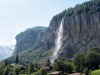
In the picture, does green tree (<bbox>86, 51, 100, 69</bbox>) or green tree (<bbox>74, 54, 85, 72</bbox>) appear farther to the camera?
green tree (<bbox>86, 51, 100, 69</bbox>)

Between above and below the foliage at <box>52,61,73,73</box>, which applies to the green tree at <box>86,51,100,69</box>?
above

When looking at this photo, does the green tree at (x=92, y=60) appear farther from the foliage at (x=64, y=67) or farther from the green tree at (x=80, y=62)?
the foliage at (x=64, y=67)

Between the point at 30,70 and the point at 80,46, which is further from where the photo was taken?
the point at 80,46

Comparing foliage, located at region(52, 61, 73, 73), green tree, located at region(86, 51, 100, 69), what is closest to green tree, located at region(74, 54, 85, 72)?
green tree, located at region(86, 51, 100, 69)

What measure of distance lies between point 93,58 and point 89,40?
93.0 m

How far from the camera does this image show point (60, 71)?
323ft

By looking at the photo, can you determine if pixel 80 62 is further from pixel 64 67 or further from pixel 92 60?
pixel 64 67

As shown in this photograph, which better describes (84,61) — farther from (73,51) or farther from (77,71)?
(73,51)

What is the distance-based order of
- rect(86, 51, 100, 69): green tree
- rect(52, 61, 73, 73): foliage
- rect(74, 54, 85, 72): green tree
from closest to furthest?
rect(52, 61, 73, 73): foliage, rect(74, 54, 85, 72): green tree, rect(86, 51, 100, 69): green tree

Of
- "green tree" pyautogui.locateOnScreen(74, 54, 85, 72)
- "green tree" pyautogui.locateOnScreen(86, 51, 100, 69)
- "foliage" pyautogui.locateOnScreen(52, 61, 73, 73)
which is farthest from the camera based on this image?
"green tree" pyautogui.locateOnScreen(86, 51, 100, 69)

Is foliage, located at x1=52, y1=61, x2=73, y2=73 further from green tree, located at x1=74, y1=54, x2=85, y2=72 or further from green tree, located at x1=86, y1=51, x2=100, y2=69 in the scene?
green tree, located at x1=86, y1=51, x2=100, y2=69

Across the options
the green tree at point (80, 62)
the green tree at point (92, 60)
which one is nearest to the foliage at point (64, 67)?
the green tree at point (80, 62)

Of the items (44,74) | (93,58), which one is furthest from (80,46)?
(44,74)

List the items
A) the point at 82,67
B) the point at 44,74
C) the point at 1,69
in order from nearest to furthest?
the point at 44,74
the point at 82,67
the point at 1,69
